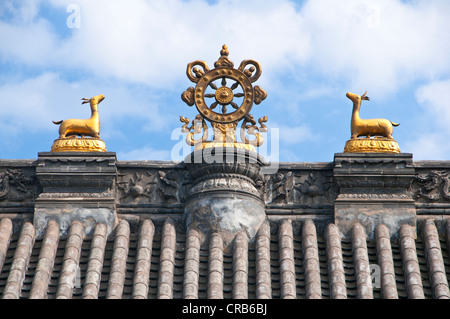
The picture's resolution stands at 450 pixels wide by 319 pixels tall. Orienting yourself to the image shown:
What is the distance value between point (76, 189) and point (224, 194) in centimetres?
332

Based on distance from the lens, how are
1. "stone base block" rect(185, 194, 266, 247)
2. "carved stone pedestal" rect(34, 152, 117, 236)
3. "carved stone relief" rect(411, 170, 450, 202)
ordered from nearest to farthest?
"stone base block" rect(185, 194, 266, 247) < "carved stone pedestal" rect(34, 152, 117, 236) < "carved stone relief" rect(411, 170, 450, 202)

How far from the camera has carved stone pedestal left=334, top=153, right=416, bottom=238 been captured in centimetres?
2956

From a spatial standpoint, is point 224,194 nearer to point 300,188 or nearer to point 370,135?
point 300,188

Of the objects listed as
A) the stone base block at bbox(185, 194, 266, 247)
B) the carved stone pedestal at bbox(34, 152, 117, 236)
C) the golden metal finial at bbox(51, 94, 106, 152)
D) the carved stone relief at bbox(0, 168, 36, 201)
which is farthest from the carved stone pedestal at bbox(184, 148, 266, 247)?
the carved stone relief at bbox(0, 168, 36, 201)

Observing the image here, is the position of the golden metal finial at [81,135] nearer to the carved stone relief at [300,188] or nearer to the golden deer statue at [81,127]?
the golden deer statue at [81,127]

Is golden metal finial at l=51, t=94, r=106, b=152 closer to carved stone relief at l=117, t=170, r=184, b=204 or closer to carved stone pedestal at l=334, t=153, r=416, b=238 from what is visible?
Answer: carved stone relief at l=117, t=170, r=184, b=204

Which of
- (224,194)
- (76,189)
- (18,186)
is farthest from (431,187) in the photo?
(18,186)

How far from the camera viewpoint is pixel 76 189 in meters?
29.8

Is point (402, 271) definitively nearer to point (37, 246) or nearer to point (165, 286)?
point (165, 286)

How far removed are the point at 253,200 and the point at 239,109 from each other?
2.13m

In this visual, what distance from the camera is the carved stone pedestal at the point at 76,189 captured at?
29500mm

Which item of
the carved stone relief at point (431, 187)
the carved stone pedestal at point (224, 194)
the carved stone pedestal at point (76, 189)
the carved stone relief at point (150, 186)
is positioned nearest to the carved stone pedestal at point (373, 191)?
the carved stone relief at point (431, 187)

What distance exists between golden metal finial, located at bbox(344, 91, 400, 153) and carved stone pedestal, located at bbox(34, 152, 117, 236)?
545cm
